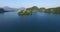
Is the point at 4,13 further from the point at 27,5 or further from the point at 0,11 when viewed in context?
the point at 27,5

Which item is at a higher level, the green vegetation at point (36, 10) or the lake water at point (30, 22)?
the green vegetation at point (36, 10)

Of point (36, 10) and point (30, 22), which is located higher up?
point (36, 10)

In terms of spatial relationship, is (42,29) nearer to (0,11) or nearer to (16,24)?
(16,24)

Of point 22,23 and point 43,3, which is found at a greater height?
point 43,3

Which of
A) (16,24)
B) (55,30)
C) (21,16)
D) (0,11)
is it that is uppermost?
(0,11)

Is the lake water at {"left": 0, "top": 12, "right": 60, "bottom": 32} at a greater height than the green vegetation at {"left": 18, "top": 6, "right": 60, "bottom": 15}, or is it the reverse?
the green vegetation at {"left": 18, "top": 6, "right": 60, "bottom": 15}

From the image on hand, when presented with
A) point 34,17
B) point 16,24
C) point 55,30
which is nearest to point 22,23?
point 16,24
